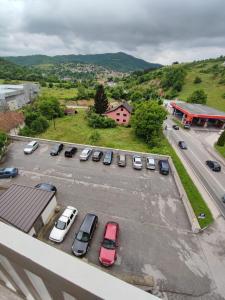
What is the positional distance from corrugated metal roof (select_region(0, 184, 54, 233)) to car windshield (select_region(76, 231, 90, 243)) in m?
3.52

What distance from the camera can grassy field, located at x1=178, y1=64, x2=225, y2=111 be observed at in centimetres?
6391

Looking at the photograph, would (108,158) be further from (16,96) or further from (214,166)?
(16,96)

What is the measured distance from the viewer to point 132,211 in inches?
645

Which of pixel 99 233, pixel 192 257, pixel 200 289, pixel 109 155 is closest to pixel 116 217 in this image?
pixel 99 233

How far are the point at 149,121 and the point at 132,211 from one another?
19.8m

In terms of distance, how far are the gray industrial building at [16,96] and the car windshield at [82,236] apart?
46.8 meters

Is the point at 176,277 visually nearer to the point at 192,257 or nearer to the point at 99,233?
the point at 192,257

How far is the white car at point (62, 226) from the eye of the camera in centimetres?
1320

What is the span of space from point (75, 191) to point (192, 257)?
39.4ft

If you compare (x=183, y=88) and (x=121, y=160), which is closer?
(x=121, y=160)

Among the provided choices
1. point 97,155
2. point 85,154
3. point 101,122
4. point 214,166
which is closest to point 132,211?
point 97,155

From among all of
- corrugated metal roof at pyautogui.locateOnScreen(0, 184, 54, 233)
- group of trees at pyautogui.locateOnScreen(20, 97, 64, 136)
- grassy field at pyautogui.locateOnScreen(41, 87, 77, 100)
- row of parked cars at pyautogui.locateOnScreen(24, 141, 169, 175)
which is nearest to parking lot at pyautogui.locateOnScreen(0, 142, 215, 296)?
row of parked cars at pyautogui.locateOnScreen(24, 141, 169, 175)

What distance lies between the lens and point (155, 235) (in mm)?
14234

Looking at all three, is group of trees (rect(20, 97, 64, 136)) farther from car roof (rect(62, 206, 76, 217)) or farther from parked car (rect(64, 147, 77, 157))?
car roof (rect(62, 206, 76, 217))
